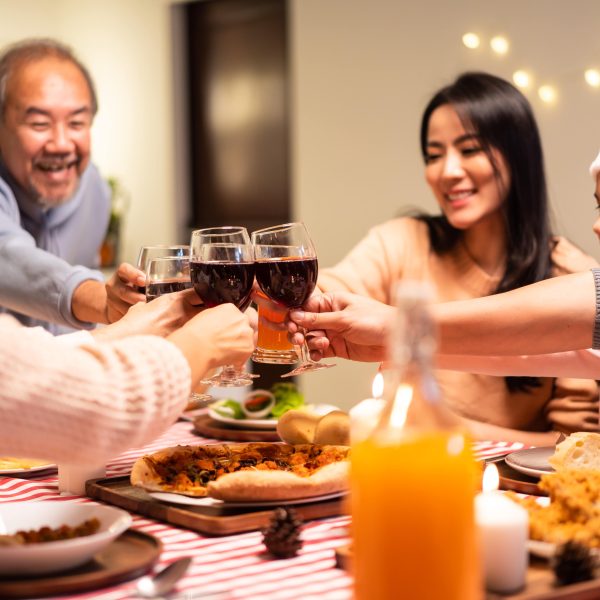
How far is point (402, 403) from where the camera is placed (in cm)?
77

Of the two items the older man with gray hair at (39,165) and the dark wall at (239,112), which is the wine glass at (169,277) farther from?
the dark wall at (239,112)

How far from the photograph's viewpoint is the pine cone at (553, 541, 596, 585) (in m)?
0.97

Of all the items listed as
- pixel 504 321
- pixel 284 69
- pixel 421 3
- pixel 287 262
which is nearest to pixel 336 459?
pixel 287 262

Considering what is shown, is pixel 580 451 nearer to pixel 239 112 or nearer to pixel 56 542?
pixel 56 542

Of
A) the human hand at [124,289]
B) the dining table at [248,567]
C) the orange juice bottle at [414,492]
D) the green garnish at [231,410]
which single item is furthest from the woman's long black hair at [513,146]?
the orange juice bottle at [414,492]

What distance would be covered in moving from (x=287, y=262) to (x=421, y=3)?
2822 mm

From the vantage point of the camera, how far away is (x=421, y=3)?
4.07 m

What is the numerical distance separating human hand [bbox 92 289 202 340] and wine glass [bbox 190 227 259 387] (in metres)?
0.06

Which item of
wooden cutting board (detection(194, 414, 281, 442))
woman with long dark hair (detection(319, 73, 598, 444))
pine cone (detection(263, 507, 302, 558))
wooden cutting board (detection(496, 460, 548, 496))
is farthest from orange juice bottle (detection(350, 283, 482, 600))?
woman with long dark hair (detection(319, 73, 598, 444))

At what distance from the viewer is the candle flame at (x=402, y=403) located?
2.52 feet

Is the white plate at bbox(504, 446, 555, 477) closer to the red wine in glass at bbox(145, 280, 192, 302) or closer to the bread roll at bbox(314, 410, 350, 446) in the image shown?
the bread roll at bbox(314, 410, 350, 446)

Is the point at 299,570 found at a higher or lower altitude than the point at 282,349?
lower

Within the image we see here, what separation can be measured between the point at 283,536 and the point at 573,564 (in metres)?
0.33

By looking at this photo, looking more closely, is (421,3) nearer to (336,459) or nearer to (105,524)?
(336,459)
